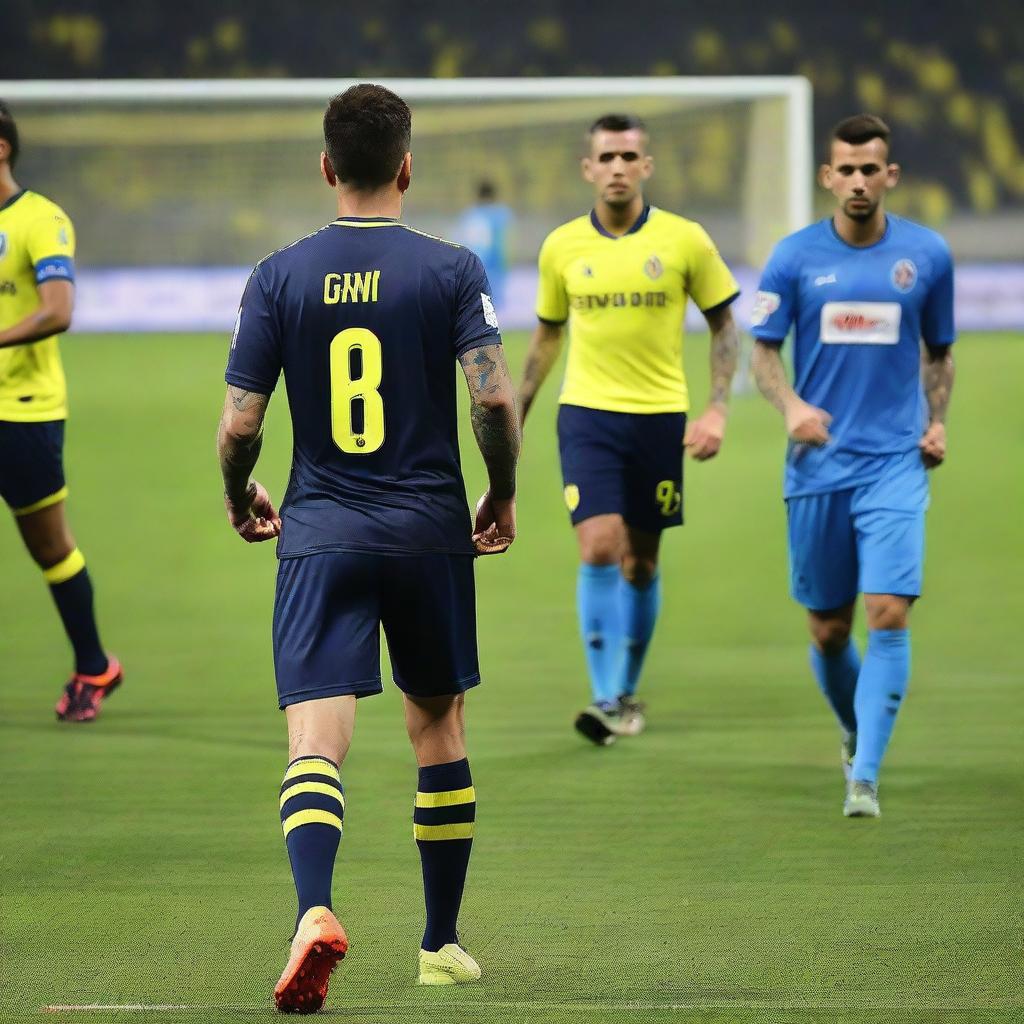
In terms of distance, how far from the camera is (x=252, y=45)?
1267 inches

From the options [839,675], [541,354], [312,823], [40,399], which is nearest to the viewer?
[312,823]

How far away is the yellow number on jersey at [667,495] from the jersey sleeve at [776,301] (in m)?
1.01

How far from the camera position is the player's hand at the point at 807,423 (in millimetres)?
5156

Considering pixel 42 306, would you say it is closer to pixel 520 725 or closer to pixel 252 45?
pixel 520 725

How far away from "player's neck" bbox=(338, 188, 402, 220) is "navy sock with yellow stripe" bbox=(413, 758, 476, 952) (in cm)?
109

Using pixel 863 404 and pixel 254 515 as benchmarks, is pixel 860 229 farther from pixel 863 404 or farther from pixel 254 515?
pixel 254 515

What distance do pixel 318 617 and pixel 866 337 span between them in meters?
2.33

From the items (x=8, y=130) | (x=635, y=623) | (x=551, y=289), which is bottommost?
(x=635, y=623)

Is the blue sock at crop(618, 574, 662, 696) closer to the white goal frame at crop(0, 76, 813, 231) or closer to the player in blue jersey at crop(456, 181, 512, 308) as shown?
the white goal frame at crop(0, 76, 813, 231)

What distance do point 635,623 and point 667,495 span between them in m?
0.48

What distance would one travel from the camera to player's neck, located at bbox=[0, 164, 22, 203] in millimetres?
6004

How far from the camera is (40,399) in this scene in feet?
20.5

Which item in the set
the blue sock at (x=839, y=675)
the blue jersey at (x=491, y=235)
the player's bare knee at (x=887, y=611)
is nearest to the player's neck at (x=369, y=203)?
the player's bare knee at (x=887, y=611)

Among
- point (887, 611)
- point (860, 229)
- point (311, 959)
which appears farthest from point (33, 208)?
point (311, 959)
